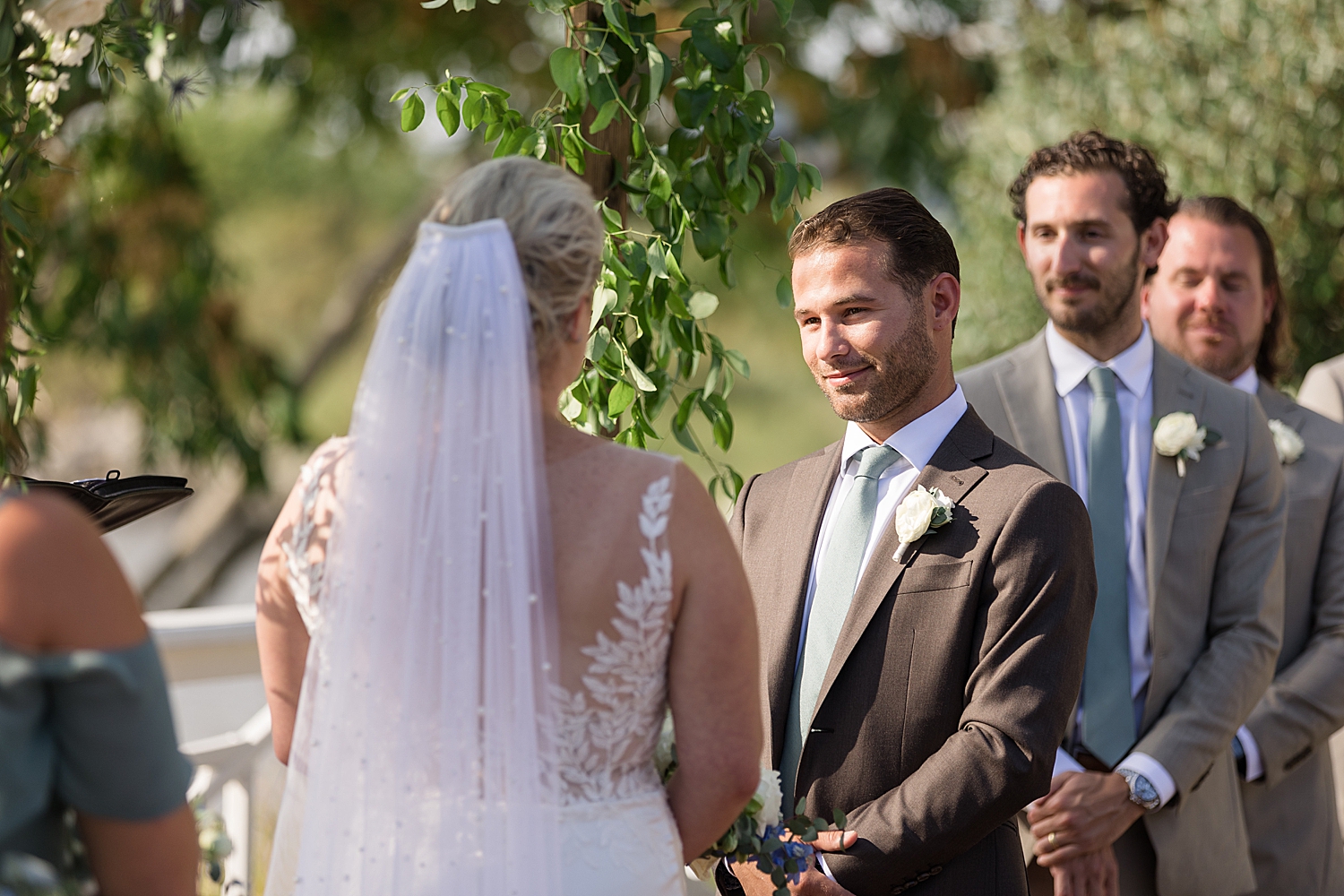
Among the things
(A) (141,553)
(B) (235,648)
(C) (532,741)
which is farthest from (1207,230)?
(A) (141,553)

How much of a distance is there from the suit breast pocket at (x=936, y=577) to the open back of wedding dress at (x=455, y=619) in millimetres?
738

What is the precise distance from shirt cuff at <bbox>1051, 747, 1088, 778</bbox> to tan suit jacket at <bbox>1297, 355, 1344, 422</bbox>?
2057 millimetres

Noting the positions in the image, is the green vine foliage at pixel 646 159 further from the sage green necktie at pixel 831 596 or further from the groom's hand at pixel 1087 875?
the groom's hand at pixel 1087 875

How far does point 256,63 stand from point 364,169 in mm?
12378

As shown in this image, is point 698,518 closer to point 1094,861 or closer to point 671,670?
point 671,670

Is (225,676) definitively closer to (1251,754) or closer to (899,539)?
(899,539)

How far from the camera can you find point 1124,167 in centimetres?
303

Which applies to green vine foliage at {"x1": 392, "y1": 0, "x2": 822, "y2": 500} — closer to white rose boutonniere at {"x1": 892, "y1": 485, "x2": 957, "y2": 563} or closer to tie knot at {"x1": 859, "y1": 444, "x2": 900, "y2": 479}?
tie knot at {"x1": 859, "y1": 444, "x2": 900, "y2": 479}

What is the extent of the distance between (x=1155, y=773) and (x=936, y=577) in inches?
32.8

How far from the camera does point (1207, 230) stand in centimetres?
364

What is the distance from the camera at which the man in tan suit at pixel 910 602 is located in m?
2.24

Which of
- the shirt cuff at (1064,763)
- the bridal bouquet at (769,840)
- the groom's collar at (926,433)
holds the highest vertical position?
the groom's collar at (926,433)

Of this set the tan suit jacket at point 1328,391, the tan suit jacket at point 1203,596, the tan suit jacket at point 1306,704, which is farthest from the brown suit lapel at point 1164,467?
the tan suit jacket at point 1328,391

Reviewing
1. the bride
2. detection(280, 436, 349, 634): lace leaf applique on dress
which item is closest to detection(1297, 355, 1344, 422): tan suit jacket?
the bride
